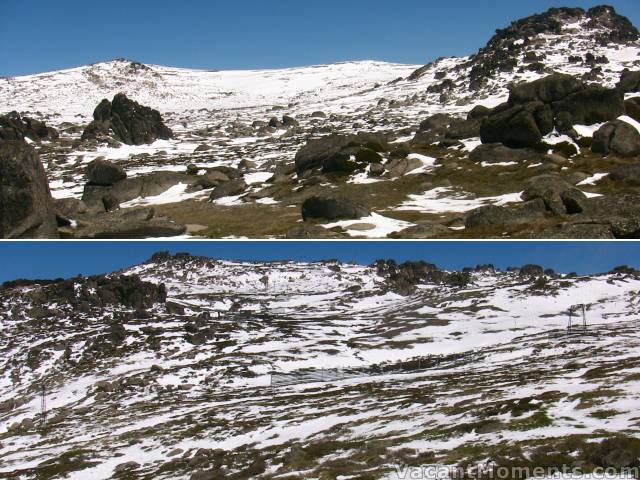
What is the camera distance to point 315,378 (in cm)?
6100

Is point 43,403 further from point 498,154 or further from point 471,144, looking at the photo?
point 471,144

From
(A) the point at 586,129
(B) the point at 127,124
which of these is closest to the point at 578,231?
(A) the point at 586,129

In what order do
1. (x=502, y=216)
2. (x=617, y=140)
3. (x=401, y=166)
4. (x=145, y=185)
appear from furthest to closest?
(x=145, y=185), (x=401, y=166), (x=617, y=140), (x=502, y=216)

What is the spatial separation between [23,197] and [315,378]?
118 feet

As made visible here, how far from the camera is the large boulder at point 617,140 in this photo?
49500mm

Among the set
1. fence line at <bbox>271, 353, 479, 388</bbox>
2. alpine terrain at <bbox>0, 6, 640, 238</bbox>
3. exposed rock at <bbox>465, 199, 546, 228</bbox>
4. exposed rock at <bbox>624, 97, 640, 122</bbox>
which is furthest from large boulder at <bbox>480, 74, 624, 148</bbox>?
fence line at <bbox>271, 353, 479, 388</bbox>

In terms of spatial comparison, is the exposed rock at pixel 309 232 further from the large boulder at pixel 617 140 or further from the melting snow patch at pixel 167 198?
the large boulder at pixel 617 140

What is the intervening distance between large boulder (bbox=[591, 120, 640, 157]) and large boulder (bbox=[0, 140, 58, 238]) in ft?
153

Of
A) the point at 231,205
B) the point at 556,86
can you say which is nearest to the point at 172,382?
the point at 231,205

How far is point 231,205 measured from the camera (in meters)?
51.0

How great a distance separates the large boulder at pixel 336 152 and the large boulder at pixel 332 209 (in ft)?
58.8

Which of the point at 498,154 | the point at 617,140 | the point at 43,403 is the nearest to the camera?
the point at 617,140

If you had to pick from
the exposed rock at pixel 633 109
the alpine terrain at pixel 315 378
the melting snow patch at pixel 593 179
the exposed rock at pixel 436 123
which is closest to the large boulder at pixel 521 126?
the exposed rock at pixel 633 109

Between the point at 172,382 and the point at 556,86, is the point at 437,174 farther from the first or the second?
the point at 172,382
